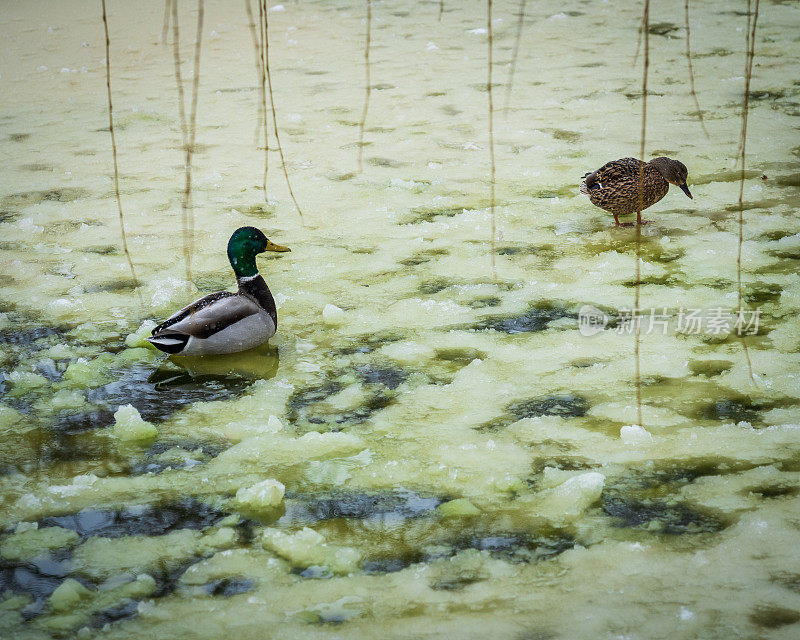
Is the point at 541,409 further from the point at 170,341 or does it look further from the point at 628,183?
the point at 628,183

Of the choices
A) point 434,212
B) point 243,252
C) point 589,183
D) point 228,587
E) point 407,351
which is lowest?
point 228,587

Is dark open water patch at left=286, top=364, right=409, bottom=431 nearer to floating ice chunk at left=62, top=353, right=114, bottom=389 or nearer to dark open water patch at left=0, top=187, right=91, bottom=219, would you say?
floating ice chunk at left=62, top=353, right=114, bottom=389

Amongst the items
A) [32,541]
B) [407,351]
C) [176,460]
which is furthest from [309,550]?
[407,351]

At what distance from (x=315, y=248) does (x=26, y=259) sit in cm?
160

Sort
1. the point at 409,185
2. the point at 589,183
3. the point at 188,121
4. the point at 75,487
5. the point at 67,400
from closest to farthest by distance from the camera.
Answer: the point at 75,487 → the point at 67,400 → the point at 589,183 → the point at 409,185 → the point at 188,121

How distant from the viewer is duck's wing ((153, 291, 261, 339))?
12.2 ft

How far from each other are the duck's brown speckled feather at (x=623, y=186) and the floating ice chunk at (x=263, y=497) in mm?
2810

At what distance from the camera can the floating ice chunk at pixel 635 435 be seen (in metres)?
3.04

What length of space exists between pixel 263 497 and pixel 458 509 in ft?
2.06

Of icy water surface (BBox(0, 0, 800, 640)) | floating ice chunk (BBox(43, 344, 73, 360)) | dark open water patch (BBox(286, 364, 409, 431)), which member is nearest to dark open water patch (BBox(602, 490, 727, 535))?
icy water surface (BBox(0, 0, 800, 640))

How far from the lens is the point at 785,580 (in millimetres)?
2318

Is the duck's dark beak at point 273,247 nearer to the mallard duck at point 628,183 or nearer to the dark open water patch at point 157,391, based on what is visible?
the dark open water patch at point 157,391

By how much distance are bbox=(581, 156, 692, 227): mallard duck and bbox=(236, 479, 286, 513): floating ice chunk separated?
2.81m

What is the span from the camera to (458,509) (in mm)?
2740
